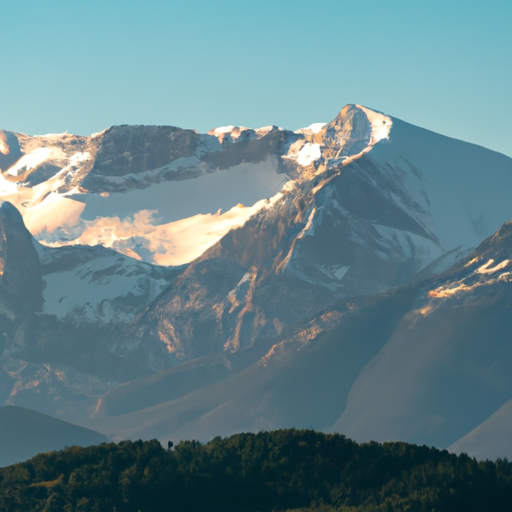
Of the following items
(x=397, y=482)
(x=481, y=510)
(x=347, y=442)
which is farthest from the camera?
(x=347, y=442)

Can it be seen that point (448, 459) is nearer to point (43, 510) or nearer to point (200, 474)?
point (200, 474)

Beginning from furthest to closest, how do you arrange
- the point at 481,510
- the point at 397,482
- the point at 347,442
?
the point at 347,442 → the point at 397,482 → the point at 481,510

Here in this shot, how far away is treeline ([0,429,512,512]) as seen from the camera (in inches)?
4857

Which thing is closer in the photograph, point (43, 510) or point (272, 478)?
point (43, 510)

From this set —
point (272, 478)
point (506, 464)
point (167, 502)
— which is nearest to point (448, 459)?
point (506, 464)

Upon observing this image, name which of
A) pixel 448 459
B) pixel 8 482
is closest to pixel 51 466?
pixel 8 482

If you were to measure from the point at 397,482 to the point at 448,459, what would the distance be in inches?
245

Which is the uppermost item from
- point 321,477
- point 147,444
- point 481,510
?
point 147,444

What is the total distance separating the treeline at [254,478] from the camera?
123375 mm

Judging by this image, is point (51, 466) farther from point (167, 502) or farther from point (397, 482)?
point (397, 482)

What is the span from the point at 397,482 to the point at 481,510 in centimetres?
1025

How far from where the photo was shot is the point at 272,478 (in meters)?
130

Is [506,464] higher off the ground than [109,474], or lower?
lower

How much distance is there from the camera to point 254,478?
13050 centimetres
